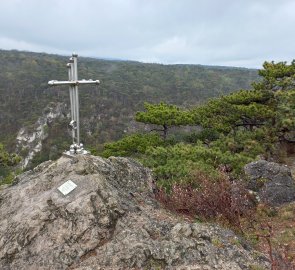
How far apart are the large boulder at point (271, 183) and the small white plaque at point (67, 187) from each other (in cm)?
428

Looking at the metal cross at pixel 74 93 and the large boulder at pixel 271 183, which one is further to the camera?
the large boulder at pixel 271 183

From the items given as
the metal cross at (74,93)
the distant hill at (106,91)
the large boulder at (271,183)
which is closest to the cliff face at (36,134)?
the distant hill at (106,91)

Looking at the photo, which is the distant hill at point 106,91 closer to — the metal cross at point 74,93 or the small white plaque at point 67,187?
the metal cross at point 74,93

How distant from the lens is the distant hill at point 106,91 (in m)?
85.9

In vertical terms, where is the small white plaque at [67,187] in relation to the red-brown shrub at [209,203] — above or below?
above

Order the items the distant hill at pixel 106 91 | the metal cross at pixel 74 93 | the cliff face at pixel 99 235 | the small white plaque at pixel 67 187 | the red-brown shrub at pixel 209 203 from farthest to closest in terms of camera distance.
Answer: the distant hill at pixel 106 91, the red-brown shrub at pixel 209 203, the metal cross at pixel 74 93, the small white plaque at pixel 67 187, the cliff face at pixel 99 235

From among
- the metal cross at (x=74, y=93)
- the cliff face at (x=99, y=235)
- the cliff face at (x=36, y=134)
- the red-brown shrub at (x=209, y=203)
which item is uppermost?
the metal cross at (x=74, y=93)

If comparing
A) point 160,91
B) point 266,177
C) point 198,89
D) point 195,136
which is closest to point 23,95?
point 160,91

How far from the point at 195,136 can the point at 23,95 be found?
302 feet

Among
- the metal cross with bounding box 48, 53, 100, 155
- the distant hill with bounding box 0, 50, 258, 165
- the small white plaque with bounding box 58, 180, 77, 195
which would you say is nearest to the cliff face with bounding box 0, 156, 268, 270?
the small white plaque with bounding box 58, 180, 77, 195

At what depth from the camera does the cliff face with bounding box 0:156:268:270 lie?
4.00 m

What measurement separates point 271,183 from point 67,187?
4.80 metres

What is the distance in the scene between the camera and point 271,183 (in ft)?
26.5

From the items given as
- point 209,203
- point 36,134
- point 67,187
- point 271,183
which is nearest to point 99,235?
point 67,187
